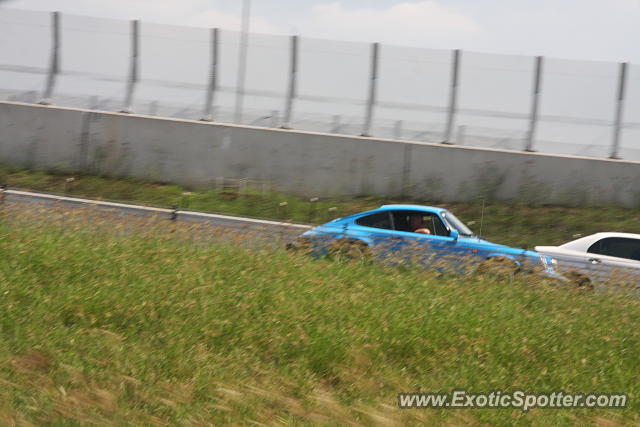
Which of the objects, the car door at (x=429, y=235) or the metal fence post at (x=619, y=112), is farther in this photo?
the metal fence post at (x=619, y=112)

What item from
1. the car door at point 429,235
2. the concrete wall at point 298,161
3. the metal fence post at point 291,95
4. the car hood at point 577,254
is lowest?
the car hood at point 577,254

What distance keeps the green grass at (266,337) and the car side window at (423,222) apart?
3444 millimetres

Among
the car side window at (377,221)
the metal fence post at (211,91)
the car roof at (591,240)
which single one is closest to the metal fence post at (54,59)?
the metal fence post at (211,91)

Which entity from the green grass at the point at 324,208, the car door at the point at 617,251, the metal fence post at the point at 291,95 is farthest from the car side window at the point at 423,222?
the metal fence post at the point at 291,95

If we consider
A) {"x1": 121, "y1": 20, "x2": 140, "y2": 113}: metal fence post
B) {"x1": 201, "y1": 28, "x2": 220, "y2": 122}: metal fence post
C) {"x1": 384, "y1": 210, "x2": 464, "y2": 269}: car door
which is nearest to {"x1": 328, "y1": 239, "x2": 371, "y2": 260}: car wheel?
{"x1": 384, "y1": 210, "x2": 464, "y2": 269}: car door

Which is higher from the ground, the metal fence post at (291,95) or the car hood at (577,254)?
the metal fence post at (291,95)

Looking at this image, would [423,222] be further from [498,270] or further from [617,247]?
[498,270]

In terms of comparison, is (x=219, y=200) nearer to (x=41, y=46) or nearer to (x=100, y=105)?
(x=100, y=105)

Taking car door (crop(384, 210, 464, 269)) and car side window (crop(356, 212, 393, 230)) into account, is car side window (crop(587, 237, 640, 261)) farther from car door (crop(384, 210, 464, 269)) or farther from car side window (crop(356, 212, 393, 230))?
car side window (crop(356, 212, 393, 230))

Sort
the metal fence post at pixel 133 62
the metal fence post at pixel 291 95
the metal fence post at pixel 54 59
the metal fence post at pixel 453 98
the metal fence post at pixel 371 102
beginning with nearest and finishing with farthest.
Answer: the metal fence post at pixel 453 98
the metal fence post at pixel 371 102
the metal fence post at pixel 291 95
the metal fence post at pixel 133 62
the metal fence post at pixel 54 59

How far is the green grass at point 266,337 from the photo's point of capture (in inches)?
219

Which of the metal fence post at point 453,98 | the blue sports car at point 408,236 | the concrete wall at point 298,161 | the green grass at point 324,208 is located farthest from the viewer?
the metal fence post at point 453,98

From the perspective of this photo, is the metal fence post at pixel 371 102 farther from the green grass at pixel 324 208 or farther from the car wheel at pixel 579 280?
the car wheel at pixel 579 280

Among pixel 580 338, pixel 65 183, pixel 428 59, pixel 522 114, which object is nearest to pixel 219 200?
pixel 65 183
